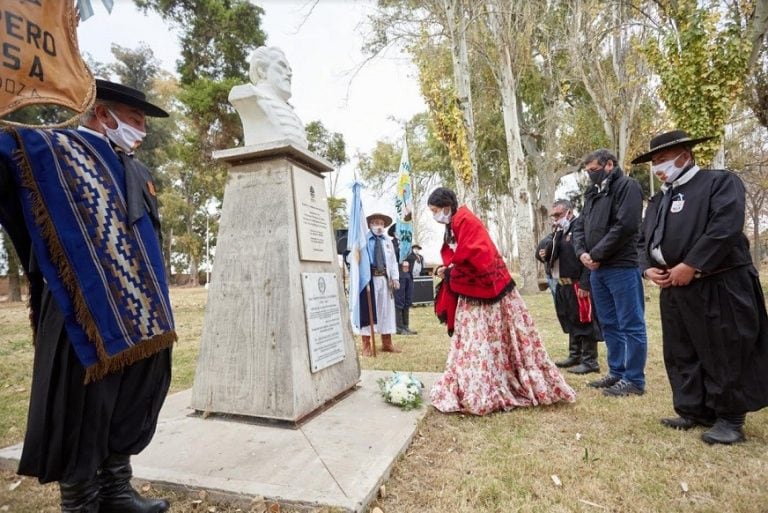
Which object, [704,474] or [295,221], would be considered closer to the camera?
[704,474]

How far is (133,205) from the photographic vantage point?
1940mm

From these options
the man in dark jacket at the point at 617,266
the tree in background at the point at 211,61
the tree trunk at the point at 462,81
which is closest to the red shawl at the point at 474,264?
the man in dark jacket at the point at 617,266

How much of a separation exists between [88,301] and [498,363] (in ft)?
9.96

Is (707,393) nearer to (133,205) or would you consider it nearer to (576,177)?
(133,205)

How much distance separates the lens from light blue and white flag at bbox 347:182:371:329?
6293 millimetres

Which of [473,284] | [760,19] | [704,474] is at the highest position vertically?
[760,19]

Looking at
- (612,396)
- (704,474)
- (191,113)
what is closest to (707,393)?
(704,474)

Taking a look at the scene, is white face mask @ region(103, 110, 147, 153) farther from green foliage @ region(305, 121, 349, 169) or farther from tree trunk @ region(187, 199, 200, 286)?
tree trunk @ region(187, 199, 200, 286)

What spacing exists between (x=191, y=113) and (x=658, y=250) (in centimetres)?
1823

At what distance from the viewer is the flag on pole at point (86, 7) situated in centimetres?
187

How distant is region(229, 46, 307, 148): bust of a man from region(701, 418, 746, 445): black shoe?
367 cm

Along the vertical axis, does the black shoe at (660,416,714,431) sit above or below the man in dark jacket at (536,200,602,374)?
below

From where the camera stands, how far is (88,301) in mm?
1716

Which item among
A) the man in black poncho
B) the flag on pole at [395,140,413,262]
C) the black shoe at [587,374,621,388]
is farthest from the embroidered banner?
the flag on pole at [395,140,413,262]
